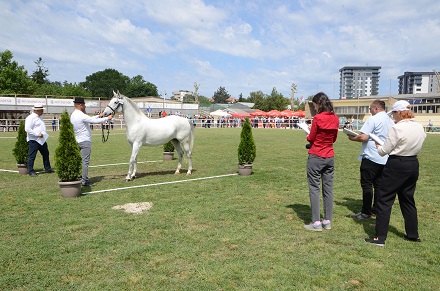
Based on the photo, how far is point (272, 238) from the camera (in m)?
4.96

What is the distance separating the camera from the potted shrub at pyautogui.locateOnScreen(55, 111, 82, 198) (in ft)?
23.4

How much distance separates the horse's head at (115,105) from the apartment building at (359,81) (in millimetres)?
174491

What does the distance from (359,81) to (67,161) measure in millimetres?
190582

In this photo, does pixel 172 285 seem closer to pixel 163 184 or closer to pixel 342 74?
pixel 163 184

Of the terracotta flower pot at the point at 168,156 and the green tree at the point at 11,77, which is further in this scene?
the green tree at the point at 11,77

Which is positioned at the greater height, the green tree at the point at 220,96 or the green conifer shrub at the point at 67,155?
the green tree at the point at 220,96

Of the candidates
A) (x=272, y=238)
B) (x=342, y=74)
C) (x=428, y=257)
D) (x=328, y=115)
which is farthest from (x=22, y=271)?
(x=342, y=74)

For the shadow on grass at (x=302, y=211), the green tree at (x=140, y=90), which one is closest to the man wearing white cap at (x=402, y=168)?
the shadow on grass at (x=302, y=211)

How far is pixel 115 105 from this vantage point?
924cm

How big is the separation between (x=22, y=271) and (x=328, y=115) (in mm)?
4518

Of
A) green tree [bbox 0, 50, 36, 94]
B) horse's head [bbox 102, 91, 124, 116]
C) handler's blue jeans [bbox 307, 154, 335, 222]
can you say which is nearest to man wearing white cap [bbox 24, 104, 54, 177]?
horse's head [bbox 102, 91, 124, 116]

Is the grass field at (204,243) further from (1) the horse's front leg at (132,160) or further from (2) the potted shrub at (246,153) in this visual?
(2) the potted shrub at (246,153)

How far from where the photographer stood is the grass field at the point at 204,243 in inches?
146

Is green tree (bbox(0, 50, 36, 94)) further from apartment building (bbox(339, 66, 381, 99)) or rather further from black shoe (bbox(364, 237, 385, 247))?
apartment building (bbox(339, 66, 381, 99))
